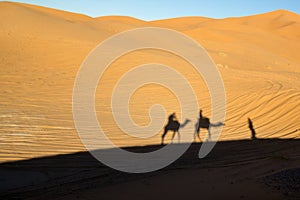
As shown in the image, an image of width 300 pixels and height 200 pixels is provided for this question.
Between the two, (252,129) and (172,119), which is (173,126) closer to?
(172,119)

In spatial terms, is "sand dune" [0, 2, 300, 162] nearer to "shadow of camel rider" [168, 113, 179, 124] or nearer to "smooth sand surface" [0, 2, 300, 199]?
"smooth sand surface" [0, 2, 300, 199]

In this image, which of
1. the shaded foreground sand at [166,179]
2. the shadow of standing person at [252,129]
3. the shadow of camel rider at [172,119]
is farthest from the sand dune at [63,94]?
the shaded foreground sand at [166,179]

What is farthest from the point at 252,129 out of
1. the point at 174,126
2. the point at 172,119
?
the point at 172,119

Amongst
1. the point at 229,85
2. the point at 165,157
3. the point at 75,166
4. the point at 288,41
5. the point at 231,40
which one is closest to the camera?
the point at 75,166

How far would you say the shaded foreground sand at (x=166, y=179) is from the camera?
4758 mm

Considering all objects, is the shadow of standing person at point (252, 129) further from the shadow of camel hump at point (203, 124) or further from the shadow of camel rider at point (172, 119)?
the shadow of camel rider at point (172, 119)

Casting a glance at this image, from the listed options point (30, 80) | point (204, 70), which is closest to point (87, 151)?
point (30, 80)

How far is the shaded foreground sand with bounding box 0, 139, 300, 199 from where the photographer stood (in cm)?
476

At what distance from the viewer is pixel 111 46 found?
21.0 metres

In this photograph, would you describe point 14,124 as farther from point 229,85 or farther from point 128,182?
point 229,85

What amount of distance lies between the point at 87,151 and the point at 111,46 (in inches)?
592

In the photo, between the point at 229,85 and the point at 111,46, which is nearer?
the point at 229,85

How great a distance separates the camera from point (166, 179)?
5.44 m

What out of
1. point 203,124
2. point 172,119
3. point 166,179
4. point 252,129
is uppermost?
point 172,119
